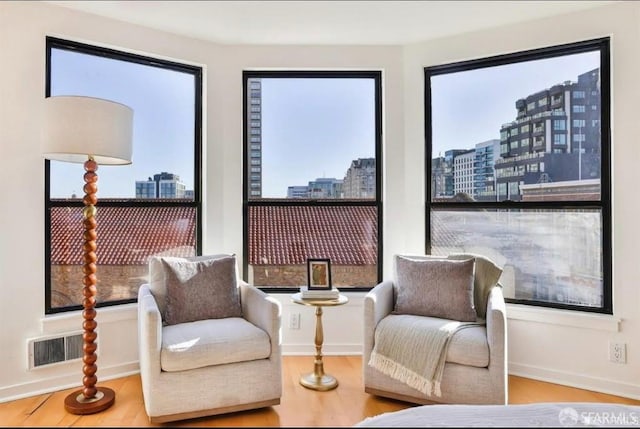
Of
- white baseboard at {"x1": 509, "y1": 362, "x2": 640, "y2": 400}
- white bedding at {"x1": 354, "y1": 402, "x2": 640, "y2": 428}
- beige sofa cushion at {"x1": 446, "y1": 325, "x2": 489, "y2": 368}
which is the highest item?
white bedding at {"x1": 354, "y1": 402, "x2": 640, "y2": 428}

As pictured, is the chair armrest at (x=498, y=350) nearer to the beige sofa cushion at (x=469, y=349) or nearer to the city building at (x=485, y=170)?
the beige sofa cushion at (x=469, y=349)

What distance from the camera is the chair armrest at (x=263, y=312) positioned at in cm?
230

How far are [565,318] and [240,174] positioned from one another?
259cm

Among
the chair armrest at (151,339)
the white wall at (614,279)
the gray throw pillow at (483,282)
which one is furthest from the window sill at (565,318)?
the chair armrest at (151,339)

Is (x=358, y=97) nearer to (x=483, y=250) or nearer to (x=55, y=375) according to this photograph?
(x=483, y=250)

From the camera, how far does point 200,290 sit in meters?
2.59

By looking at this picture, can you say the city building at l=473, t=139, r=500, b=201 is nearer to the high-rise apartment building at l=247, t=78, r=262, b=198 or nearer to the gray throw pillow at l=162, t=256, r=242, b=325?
the high-rise apartment building at l=247, t=78, r=262, b=198

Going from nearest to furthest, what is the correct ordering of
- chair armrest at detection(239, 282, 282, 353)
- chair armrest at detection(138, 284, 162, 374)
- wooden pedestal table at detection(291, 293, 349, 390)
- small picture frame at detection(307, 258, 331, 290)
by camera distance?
chair armrest at detection(138, 284, 162, 374) < chair armrest at detection(239, 282, 282, 353) < wooden pedestal table at detection(291, 293, 349, 390) < small picture frame at detection(307, 258, 331, 290)

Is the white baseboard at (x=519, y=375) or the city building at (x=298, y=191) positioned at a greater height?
the city building at (x=298, y=191)

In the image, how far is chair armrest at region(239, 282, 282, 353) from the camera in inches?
90.4

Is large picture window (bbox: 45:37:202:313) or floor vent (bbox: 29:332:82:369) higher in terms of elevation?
large picture window (bbox: 45:37:202:313)

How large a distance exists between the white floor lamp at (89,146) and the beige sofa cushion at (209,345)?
500 millimetres

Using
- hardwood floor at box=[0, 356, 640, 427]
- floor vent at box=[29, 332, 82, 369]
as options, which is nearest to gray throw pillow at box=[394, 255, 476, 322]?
hardwood floor at box=[0, 356, 640, 427]

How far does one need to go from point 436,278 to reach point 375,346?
601 mm
